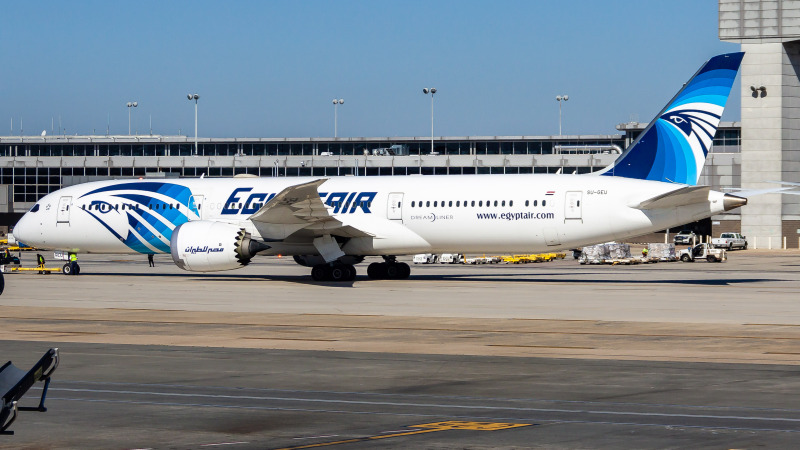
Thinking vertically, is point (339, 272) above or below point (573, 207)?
below

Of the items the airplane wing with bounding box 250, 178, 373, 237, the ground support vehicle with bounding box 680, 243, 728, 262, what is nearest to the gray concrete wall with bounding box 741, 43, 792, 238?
the ground support vehicle with bounding box 680, 243, 728, 262

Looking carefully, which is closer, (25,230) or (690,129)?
(690,129)

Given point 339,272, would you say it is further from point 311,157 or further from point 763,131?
point 311,157

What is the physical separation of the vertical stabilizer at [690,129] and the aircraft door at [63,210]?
23.2 meters

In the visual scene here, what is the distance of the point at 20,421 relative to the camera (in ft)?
41.4

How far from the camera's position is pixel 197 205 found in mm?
43094

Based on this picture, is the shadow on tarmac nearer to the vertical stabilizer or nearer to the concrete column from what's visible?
the vertical stabilizer

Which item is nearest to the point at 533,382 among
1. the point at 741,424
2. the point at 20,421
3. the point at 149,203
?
the point at 741,424

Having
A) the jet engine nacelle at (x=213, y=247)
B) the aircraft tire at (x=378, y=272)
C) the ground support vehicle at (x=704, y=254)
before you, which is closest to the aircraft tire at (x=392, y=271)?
the aircraft tire at (x=378, y=272)

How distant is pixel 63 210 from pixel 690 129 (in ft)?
83.7

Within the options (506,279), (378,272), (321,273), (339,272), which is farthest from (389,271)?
(506,279)

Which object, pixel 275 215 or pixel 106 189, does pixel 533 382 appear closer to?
pixel 275 215

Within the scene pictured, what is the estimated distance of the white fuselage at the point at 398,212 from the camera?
1487 inches

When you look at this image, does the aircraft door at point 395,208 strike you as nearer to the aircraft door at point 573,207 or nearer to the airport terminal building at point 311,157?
the aircraft door at point 573,207
